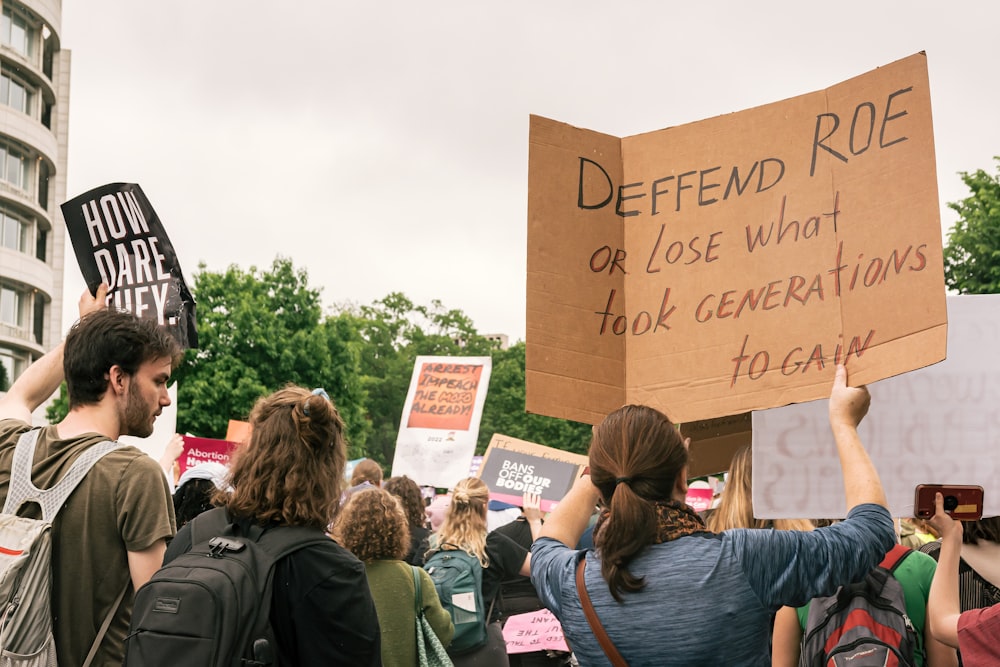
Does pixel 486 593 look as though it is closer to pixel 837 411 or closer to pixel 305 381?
pixel 837 411

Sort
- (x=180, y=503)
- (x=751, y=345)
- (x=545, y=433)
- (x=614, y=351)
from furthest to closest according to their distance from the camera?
(x=545, y=433), (x=180, y=503), (x=614, y=351), (x=751, y=345)

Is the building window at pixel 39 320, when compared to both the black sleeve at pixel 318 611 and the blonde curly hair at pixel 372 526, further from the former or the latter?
the black sleeve at pixel 318 611

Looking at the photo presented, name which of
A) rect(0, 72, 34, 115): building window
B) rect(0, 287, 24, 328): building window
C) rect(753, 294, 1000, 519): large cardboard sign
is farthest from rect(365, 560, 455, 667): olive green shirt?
rect(0, 72, 34, 115): building window

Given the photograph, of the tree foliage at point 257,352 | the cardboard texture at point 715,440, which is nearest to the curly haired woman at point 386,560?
the cardboard texture at point 715,440

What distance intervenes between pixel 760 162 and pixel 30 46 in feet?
185

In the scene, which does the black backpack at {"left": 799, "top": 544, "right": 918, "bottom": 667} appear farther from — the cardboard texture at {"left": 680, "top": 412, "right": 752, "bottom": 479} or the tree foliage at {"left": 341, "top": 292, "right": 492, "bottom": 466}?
the tree foliage at {"left": 341, "top": 292, "right": 492, "bottom": 466}

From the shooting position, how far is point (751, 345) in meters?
3.17

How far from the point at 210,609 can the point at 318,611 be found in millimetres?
292

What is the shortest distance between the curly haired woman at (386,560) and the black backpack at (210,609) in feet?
8.89

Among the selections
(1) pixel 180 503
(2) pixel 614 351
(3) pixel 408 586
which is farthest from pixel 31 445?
(1) pixel 180 503

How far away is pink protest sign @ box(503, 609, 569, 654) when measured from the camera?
7.89 meters

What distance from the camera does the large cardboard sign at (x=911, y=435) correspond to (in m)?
3.26

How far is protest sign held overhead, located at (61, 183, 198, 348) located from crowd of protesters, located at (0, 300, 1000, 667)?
1.58 ft

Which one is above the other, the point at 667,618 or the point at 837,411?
the point at 837,411
